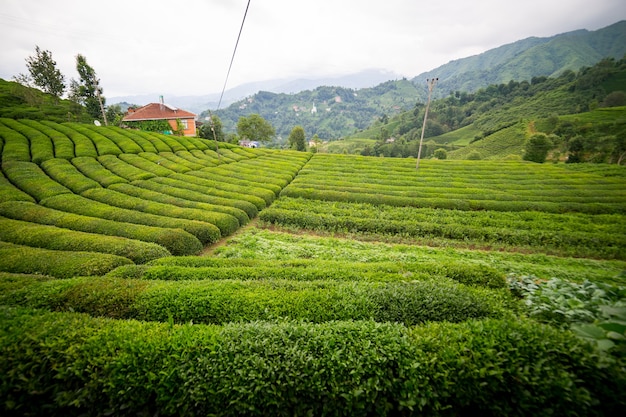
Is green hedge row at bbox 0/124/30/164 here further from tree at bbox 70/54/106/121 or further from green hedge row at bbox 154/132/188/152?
tree at bbox 70/54/106/121

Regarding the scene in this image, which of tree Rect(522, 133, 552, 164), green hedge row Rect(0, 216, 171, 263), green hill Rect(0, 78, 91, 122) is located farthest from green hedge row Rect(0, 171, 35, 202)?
tree Rect(522, 133, 552, 164)

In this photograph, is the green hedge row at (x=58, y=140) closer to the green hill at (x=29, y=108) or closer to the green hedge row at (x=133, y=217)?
the green hill at (x=29, y=108)

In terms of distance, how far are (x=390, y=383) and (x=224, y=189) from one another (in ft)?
70.5

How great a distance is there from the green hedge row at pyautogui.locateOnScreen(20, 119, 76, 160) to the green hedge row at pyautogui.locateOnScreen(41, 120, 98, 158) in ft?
1.59

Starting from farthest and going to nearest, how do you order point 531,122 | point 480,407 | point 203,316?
1. point 531,122
2. point 203,316
3. point 480,407

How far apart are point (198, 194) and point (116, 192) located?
5455 millimetres

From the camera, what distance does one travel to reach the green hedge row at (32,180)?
1628cm

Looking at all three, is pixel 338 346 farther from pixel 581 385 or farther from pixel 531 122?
pixel 531 122

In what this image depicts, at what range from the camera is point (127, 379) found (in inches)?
151

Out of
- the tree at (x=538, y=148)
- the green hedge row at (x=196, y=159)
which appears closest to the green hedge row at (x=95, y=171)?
the green hedge row at (x=196, y=159)

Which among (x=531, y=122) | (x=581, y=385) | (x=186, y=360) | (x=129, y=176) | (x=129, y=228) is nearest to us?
(x=581, y=385)

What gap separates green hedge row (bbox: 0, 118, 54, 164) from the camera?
21.2m

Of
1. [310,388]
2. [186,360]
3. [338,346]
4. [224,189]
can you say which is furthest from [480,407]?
[224,189]

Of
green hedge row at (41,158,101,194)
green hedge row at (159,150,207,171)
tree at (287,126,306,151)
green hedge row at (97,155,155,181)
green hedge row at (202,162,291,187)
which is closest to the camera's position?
green hedge row at (41,158,101,194)
